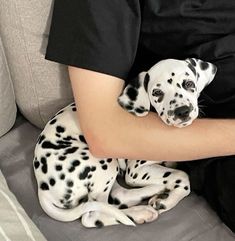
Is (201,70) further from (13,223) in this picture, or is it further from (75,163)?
(13,223)

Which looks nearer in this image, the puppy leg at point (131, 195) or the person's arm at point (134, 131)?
the person's arm at point (134, 131)

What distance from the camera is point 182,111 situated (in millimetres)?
1008

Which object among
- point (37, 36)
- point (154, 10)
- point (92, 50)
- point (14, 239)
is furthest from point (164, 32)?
point (14, 239)

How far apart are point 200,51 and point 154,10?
14 cm

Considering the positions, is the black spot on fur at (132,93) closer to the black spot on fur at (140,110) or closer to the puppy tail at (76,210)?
the black spot on fur at (140,110)

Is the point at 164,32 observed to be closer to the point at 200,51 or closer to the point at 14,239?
the point at 200,51

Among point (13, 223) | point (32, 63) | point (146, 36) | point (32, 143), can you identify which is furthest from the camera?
point (32, 143)

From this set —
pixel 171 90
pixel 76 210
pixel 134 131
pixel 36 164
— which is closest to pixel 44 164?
pixel 36 164

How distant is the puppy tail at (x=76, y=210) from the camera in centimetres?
112

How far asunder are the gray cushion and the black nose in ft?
0.86

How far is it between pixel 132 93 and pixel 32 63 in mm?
293

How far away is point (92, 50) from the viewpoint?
1.04 meters

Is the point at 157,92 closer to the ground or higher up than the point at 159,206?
higher up

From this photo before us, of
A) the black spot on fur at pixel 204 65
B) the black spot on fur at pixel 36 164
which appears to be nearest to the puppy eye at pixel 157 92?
the black spot on fur at pixel 204 65
